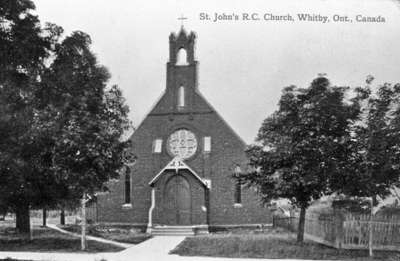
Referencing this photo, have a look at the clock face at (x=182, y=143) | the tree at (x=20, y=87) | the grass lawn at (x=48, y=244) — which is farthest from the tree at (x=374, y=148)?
the clock face at (x=182, y=143)

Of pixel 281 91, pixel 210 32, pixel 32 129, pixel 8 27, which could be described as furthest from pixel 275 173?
pixel 8 27

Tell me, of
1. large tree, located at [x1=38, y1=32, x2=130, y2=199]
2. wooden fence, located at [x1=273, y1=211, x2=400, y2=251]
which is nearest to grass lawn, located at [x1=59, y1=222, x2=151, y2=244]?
large tree, located at [x1=38, y1=32, x2=130, y2=199]

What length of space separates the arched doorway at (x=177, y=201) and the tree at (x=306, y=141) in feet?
27.4

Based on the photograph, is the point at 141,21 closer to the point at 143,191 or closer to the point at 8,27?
the point at 8,27

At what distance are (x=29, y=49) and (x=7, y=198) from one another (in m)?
7.83

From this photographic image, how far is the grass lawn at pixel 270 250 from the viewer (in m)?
15.2

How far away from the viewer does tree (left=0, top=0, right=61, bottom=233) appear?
1262cm

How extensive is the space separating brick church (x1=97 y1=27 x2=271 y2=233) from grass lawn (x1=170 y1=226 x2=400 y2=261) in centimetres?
571

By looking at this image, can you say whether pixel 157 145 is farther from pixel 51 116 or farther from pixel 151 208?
pixel 51 116

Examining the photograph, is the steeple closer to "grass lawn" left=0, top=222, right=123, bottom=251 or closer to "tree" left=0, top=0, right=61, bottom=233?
"tree" left=0, top=0, right=61, bottom=233

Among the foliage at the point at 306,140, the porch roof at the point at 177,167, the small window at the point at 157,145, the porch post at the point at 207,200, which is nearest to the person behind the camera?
the foliage at the point at 306,140

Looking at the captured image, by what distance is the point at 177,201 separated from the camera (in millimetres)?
24672

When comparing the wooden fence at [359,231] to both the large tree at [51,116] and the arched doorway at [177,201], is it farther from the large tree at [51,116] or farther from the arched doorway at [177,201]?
the arched doorway at [177,201]

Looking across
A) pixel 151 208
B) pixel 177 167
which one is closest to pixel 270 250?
pixel 177 167
